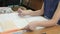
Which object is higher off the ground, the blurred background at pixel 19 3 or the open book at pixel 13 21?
the open book at pixel 13 21

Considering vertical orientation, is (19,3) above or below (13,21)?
below

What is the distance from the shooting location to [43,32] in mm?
815

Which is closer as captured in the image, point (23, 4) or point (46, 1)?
point (46, 1)

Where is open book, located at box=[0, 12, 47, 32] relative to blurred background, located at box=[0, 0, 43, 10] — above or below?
above

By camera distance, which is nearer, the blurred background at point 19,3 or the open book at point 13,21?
the open book at point 13,21

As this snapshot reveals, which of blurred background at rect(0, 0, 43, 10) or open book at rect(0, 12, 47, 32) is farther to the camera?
blurred background at rect(0, 0, 43, 10)

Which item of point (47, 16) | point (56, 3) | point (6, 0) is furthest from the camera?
point (6, 0)

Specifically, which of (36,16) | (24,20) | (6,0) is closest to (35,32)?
(24,20)

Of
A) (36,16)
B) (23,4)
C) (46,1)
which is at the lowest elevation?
(23,4)

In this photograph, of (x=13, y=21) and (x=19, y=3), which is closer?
(x=13, y=21)

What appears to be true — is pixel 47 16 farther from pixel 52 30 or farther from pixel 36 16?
pixel 52 30

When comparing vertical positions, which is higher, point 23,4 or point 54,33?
point 54,33

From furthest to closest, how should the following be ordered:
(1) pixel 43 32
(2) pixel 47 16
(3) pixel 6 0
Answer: (3) pixel 6 0 → (2) pixel 47 16 → (1) pixel 43 32

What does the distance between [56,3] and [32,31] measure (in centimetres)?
35
